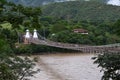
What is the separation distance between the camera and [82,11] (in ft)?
206

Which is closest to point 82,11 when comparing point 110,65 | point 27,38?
point 27,38

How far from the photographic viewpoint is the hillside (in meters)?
60.7

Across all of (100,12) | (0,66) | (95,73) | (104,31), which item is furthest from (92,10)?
(0,66)

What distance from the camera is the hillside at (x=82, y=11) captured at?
199 ft

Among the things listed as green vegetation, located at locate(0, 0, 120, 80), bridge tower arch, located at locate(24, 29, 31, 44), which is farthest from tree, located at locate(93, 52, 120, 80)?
bridge tower arch, located at locate(24, 29, 31, 44)

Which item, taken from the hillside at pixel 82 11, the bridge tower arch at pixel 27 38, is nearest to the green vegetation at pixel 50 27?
the hillside at pixel 82 11

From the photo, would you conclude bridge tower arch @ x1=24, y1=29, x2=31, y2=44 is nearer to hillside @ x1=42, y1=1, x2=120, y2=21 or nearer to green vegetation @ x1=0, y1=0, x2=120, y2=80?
green vegetation @ x1=0, y1=0, x2=120, y2=80

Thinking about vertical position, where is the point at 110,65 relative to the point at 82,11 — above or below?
below

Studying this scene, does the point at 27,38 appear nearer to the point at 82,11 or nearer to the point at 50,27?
the point at 50,27

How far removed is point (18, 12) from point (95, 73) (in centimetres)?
1600

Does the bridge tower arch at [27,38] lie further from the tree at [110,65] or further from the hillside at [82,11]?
the tree at [110,65]

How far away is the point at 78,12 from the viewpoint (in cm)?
6272

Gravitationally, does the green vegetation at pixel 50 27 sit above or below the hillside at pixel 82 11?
below

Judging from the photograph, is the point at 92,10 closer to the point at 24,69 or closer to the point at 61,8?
the point at 61,8
